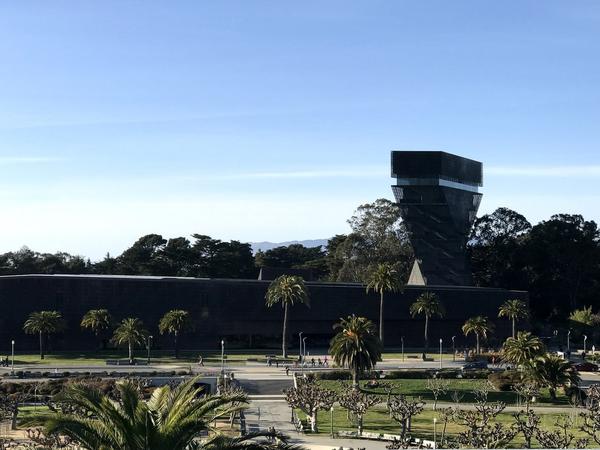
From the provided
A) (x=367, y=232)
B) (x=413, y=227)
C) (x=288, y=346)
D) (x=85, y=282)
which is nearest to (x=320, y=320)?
(x=288, y=346)

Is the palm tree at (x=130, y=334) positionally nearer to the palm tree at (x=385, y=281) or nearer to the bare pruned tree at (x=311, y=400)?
the palm tree at (x=385, y=281)

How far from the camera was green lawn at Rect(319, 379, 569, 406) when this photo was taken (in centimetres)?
7419

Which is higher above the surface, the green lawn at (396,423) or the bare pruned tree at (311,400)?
the bare pruned tree at (311,400)

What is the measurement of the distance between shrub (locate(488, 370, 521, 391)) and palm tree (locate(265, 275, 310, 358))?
33096mm

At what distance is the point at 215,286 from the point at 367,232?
57.9 meters

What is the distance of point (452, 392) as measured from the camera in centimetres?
7794

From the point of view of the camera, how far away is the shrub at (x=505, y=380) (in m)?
79.8

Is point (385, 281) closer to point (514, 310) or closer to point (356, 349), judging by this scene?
point (514, 310)

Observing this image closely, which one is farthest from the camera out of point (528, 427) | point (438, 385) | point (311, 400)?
point (438, 385)

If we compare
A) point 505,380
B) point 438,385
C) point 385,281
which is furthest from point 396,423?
point 385,281

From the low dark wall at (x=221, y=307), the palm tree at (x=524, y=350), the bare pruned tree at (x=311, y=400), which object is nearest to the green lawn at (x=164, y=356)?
the low dark wall at (x=221, y=307)

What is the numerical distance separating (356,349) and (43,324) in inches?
1812

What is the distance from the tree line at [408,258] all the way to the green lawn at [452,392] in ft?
207

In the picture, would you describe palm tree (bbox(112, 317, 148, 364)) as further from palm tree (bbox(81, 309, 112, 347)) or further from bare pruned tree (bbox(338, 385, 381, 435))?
bare pruned tree (bbox(338, 385, 381, 435))
